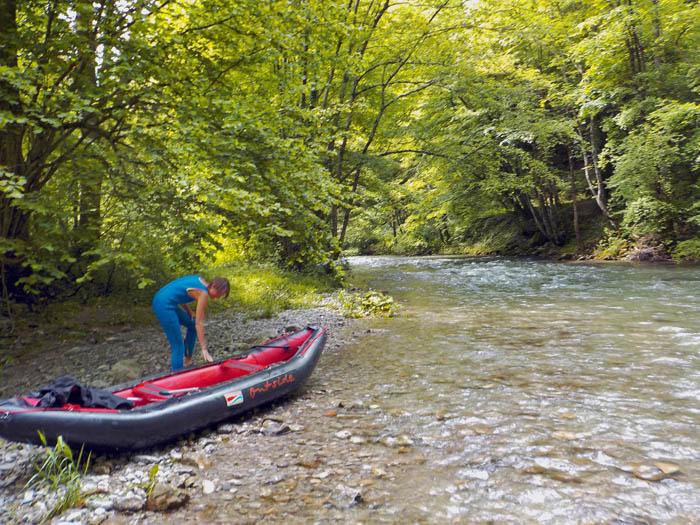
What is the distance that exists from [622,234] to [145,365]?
65.0 ft

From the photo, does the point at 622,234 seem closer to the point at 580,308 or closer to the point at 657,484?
the point at 580,308

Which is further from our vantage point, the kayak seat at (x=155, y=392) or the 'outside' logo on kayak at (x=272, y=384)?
the 'outside' logo on kayak at (x=272, y=384)

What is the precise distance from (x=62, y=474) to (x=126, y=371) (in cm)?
263

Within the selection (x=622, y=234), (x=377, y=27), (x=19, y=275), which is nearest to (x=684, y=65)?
(x=622, y=234)

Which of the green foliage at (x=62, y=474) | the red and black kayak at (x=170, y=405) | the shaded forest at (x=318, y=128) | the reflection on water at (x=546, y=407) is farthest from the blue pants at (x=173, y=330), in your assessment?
the reflection on water at (x=546, y=407)

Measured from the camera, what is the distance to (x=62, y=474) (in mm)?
3064

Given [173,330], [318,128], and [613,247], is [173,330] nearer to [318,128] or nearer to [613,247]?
[318,128]

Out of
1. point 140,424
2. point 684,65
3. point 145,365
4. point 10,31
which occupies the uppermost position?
point 684,65

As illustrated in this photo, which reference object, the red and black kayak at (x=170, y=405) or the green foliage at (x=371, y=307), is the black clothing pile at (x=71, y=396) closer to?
the red and black kayak at (x=170, y=405)

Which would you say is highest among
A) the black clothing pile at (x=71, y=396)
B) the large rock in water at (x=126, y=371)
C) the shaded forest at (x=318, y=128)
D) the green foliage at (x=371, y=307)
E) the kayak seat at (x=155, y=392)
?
the shaded forest at (x=318, y=128)

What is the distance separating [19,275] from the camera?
745cm

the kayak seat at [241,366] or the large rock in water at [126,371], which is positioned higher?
the kayak seat at [241,366]

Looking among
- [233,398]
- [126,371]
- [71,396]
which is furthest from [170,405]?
[126,371]

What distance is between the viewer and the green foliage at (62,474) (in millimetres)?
2840
